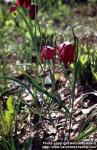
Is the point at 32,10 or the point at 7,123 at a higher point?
the point at 32,10

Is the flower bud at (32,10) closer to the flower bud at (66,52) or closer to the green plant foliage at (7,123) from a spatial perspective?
the flower bud at (66,52)

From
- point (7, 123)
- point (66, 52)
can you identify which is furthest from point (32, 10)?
point (7, 123)

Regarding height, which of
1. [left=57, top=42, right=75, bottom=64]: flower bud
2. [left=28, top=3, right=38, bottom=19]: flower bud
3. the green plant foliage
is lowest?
the green plant foliage

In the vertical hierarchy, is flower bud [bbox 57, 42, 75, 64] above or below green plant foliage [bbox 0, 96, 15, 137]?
above

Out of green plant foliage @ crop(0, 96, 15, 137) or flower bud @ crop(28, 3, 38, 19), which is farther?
flower bud @ crop(28, 3, 38, 19)

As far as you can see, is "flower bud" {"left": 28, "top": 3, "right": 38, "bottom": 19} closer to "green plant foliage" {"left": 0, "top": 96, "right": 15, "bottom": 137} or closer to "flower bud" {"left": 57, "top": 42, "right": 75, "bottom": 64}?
"flower bud" {"left": 57, "top": 42, "right": 75, "bottom": 64}

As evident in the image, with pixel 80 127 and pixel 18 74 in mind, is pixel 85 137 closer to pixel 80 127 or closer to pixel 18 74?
pixel 80 127

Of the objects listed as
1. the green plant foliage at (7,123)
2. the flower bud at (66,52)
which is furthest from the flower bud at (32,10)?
the green plant foliage at (7,123)

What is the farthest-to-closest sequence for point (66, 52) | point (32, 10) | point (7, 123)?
point (32, 10)
point (7, 123)
point (66, 52)

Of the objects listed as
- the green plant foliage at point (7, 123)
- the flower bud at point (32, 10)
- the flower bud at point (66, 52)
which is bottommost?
the green plant foliage at point (7, 123)

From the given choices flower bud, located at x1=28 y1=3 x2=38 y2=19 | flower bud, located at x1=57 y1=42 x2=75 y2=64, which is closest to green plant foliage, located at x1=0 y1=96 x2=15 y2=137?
flower bud, located at x1=57 y1=42 x2=75 y2=64

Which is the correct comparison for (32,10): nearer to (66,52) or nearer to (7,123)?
(66,52)

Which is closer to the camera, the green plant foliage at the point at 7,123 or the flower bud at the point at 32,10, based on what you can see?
the green plant foliage at the point at 7,123
